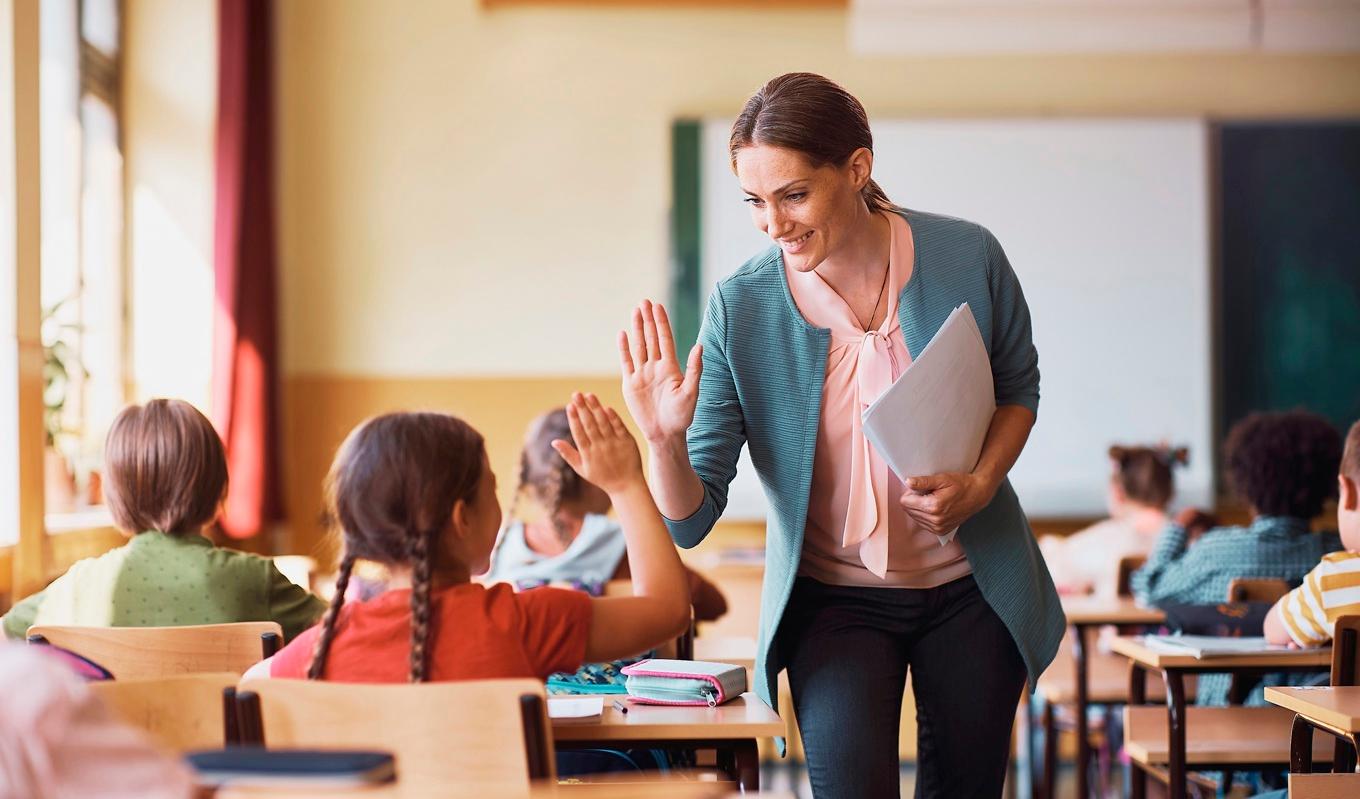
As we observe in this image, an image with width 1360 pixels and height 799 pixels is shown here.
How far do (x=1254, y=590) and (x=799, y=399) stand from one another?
5.67 feet

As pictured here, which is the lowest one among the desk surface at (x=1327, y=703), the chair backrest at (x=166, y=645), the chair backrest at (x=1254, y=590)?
the chair backrest at (x=1254, y=590)

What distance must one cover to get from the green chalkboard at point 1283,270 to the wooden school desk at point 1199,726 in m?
2.48

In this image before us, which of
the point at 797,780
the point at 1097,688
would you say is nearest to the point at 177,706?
the point at 1097,688

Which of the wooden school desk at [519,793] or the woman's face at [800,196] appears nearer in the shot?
the wooden school desk at [519,793]

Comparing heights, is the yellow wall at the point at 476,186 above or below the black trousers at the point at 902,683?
above

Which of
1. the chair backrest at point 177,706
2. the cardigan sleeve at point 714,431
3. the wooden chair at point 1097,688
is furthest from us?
the wooden chair at point 1097,688

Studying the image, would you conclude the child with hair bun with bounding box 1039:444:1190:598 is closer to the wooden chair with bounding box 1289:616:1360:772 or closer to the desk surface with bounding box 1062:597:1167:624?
the desk surface with bounding box 1062:597:1167:624

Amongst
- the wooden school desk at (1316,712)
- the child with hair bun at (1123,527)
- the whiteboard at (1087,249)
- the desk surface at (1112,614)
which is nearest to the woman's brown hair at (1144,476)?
the child with hair bun at (1123,527)

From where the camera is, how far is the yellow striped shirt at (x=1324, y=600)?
2514mm

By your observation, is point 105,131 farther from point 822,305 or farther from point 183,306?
point 822,305

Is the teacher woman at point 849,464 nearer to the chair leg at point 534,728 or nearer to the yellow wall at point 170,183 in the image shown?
the chair leg at point 534,728

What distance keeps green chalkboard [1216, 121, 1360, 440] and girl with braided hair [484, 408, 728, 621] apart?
298 cm

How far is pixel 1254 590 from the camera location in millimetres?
3146

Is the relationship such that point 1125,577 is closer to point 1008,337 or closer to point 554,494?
point 554,494
